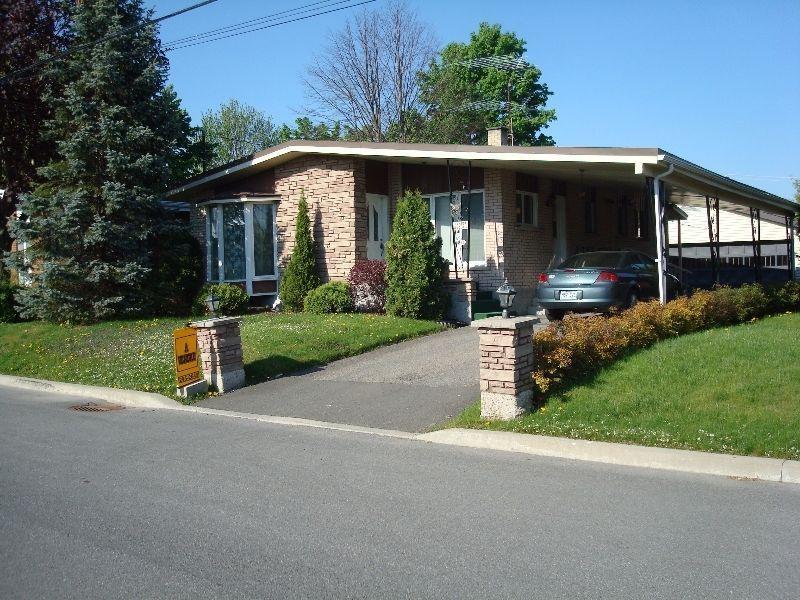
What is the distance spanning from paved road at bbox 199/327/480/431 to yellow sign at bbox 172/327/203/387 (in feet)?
1.79

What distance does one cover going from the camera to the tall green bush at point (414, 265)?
52.4ft

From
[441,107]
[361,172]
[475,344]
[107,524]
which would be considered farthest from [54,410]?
[441,107]

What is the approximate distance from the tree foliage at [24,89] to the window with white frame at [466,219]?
10992mm

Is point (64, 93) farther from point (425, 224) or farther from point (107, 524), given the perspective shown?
point (107, 524)

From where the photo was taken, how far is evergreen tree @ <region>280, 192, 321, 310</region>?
59.2 ft

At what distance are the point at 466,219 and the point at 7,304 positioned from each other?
1162cm

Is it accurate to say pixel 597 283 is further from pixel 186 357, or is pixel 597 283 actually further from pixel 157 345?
pixel 157 345

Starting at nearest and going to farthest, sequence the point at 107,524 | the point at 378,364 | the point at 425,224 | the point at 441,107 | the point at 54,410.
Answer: the point at 107,524 → the point at 54,410 → the point at 378,364 → the point at 425,224 → the point at 441,107

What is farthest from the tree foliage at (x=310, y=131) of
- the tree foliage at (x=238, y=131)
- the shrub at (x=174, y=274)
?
the shrub at (x=174, y=274)

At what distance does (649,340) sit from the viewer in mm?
10984

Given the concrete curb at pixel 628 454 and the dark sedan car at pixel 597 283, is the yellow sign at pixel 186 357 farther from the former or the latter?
the dark sedan car at pixel 597 283

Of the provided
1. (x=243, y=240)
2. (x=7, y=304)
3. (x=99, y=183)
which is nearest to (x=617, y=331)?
(x=243, y=240)

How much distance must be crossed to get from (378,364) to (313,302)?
4941mm

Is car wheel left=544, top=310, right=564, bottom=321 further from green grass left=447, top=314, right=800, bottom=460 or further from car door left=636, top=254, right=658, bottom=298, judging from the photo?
green grass left=447, top=314, right=800, bottom=460
